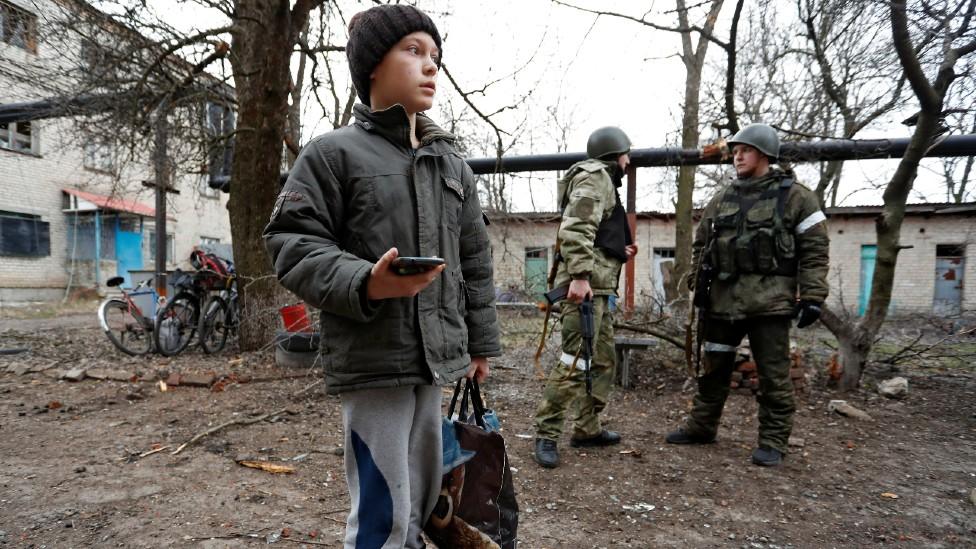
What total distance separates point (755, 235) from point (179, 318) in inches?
261

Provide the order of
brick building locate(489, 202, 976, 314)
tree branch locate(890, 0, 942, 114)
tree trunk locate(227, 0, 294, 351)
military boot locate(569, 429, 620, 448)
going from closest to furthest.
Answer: military boot locate(569, 429, 620, 448) < tree branch locate(890, 0, 942, 114) < tree trunk locate(227, 0, 294, 351) < brick building locate(489, 202, 976, 314)

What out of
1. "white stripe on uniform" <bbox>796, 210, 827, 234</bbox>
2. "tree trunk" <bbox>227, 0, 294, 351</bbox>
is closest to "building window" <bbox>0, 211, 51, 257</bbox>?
"tree trunk" <bbox>227, 0, 294, 351</bbox>

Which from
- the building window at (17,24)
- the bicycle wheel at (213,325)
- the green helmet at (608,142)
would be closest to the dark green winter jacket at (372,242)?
the green helmet at (608,142)

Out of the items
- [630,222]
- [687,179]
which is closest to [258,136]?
[630,222]

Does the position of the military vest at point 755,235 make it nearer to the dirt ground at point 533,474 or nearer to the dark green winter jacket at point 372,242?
the dirt ground at point 533,474

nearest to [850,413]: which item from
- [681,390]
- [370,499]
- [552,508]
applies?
[681,390]

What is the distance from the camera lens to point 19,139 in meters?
16.1

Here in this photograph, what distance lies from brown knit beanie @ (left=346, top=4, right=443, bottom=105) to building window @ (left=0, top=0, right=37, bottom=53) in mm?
6108

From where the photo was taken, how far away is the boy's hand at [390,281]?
47.4 inches

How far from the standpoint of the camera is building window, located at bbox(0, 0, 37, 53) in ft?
18.3

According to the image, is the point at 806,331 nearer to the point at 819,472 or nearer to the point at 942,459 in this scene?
the point at 942,459

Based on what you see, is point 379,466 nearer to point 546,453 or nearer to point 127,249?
point 546,453

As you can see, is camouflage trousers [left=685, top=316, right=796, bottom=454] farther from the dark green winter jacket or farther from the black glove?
→ the dark green winter jacket

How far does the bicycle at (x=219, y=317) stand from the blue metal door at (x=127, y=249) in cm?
1415
